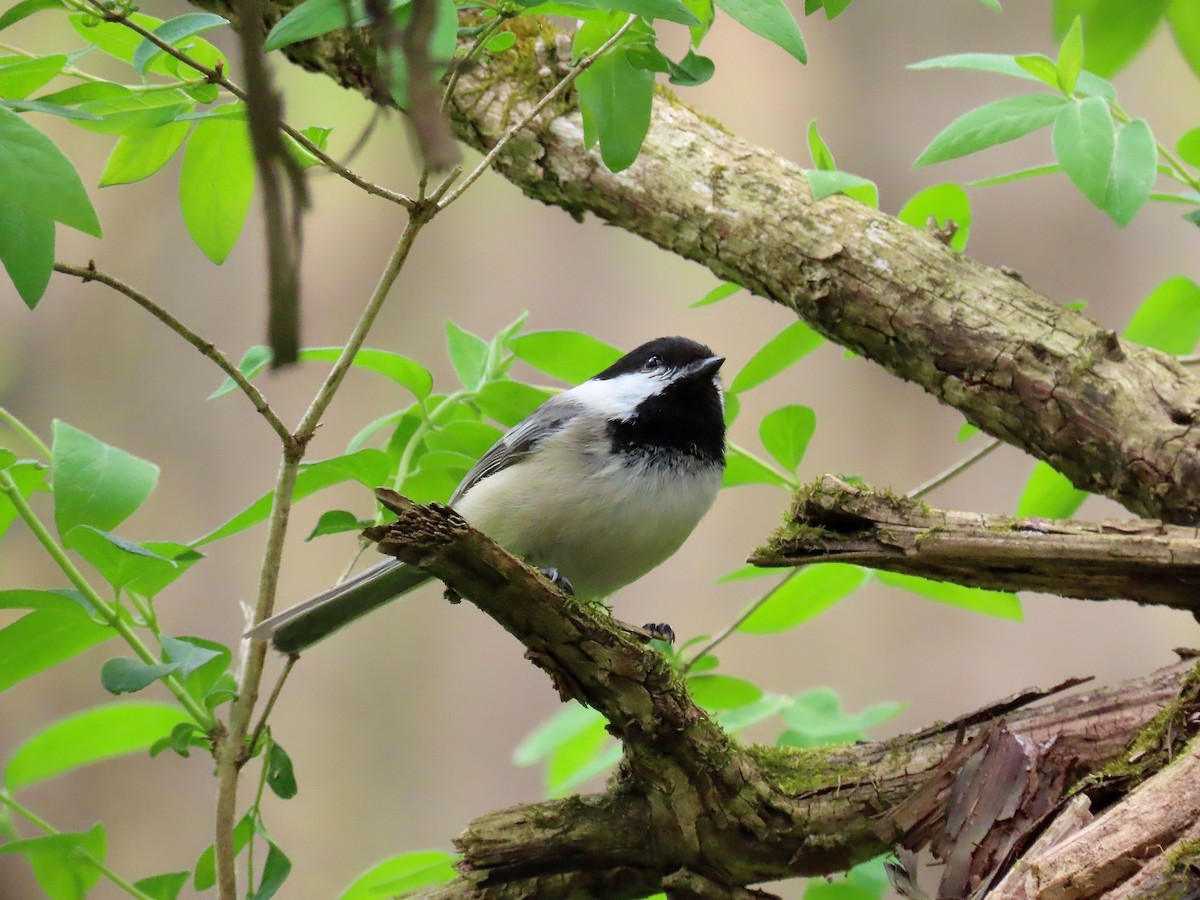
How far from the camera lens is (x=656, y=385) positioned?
2.33 m

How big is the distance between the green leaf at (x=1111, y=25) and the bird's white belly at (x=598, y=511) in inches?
40.9

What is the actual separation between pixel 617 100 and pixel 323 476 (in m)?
0.78

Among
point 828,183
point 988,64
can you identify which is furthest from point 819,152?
point 988,64

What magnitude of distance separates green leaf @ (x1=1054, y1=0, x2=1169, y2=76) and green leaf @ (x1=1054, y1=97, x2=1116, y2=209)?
0.53 ft

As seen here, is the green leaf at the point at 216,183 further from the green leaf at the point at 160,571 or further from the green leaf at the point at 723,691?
the green leaf at the point at 723,691

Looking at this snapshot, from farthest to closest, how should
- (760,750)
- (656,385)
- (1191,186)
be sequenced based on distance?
(656,385), (1191,186), (760,750)

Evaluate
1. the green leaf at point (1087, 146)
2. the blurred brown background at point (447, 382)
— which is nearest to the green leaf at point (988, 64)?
the green leaf at point (1087, 146)

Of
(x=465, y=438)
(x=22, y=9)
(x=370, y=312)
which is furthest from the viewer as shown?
(x=465, y=438)

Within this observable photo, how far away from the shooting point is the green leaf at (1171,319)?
2.08 m

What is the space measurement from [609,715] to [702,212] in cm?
109

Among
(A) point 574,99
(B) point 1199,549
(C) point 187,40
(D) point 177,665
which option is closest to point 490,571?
(D) point 177,665

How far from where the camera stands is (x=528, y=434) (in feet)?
7.50

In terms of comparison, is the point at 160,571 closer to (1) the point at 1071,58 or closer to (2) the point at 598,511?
(2) the point at 598,511

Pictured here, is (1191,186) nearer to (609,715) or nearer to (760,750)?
(760,750)
